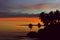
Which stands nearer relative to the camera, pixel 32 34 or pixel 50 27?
pixel 50 27

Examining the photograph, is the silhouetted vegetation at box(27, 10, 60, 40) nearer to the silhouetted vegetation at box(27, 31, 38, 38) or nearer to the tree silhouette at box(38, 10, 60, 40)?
the tree silhouette at box(38, 10, 60, 40)

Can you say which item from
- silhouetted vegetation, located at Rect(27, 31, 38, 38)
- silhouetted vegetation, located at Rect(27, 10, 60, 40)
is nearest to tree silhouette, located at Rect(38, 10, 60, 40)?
silhouetted vegetation, located at Rect(27, 10, 60, 40)

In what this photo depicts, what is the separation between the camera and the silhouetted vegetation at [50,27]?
188ft

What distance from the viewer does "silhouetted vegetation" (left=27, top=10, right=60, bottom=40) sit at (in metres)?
57.4

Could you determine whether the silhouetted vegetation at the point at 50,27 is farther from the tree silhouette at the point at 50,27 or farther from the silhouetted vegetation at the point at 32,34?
the silhouetted vegetation at the point at 32,34

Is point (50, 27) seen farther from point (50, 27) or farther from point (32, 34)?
point (32, 34)

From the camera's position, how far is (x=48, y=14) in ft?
231

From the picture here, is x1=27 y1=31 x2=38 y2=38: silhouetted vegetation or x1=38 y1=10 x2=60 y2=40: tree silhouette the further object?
x1=27 y1=31 x2=38 y2=38: silhouetted vegetation

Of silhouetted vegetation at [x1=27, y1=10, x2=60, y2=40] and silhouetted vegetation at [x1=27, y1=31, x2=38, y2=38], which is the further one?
silhouetted vegetation at [x1=27, y1=31, x2=38, y2=38]

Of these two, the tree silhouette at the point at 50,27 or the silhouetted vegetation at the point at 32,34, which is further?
the silhouetted vegetation at the point at 32,34

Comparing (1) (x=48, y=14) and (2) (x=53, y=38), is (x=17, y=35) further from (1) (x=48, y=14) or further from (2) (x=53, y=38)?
(2) (x=53, y=38)

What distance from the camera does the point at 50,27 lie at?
6362 cm

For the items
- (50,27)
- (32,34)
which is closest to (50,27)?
(50,27)

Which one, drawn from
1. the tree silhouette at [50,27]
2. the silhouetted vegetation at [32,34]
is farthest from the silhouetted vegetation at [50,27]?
the silhouetted vegetation at [32,34]
